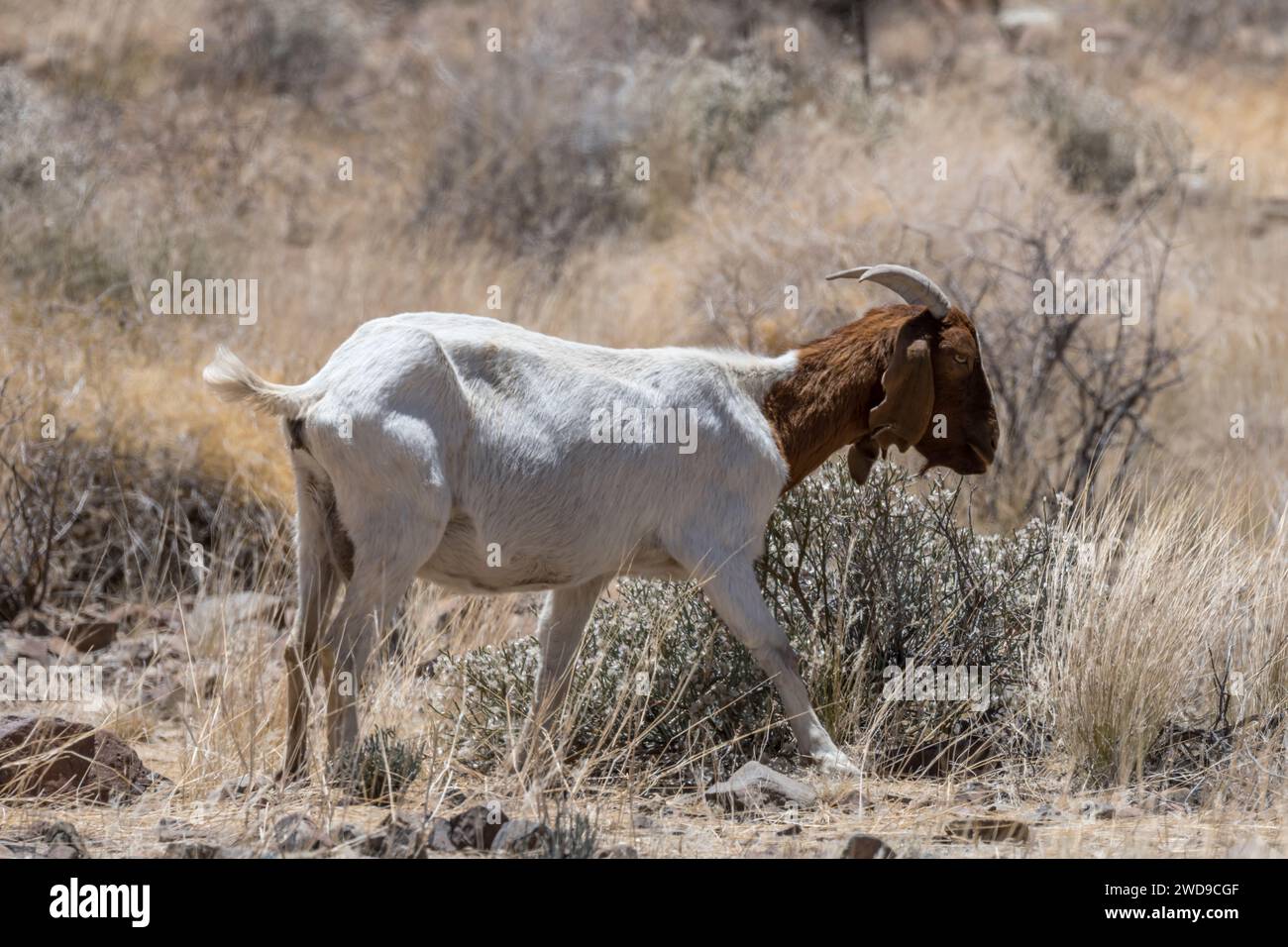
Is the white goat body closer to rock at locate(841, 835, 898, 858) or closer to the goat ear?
the goat ear

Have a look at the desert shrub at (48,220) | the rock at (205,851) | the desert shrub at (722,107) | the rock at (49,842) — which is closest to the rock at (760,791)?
the rock at (205,851)

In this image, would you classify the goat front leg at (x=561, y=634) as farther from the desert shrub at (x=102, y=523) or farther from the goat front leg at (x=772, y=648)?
the desert shrub at (x=102, y=523)

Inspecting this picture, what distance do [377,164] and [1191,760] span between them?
520 inches

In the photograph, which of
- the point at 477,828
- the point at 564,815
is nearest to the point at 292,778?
the point at 477,828

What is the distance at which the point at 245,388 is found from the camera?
550cm

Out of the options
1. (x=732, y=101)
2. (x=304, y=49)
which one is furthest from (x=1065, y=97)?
(x=304, y=49)

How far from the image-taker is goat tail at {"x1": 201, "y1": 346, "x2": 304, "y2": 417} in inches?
216

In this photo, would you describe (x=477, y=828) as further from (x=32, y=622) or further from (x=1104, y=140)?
(x=1104, y=140)

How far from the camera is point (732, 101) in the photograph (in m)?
17.6

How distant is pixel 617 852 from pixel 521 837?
0.31 meters

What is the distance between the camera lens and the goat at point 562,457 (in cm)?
551

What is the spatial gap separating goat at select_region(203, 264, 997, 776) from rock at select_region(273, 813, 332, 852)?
0.56m
